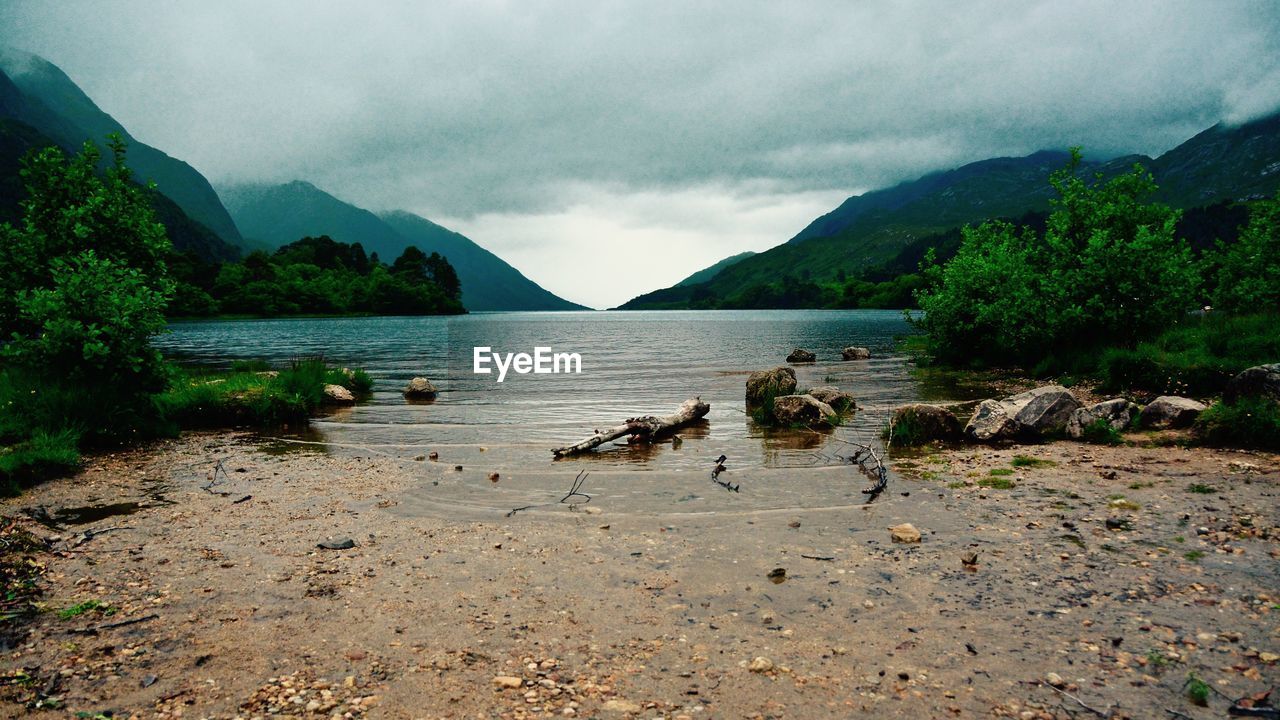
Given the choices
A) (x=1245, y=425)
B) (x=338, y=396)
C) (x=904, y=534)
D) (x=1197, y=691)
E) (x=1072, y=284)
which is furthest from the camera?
(x=1072, y=284)

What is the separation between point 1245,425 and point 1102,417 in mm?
2940

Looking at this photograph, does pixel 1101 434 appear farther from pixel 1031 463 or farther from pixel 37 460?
pixel 37 460

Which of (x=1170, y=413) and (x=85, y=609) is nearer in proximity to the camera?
(x=85, y=609)

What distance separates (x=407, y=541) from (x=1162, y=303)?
30532 millimetres

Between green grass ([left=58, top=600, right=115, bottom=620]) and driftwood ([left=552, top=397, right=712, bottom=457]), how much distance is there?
1037cm

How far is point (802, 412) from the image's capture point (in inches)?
837

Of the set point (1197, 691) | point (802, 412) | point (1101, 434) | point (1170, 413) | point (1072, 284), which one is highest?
→ point (1072, 284)

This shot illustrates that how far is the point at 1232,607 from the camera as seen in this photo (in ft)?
23.0

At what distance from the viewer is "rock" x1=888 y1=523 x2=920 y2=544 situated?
9.78 metres

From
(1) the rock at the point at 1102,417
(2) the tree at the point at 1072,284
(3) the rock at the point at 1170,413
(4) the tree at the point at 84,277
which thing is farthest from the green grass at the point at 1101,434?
(4) the tree at the point at 84,277

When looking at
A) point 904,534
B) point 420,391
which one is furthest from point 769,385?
point 904,534

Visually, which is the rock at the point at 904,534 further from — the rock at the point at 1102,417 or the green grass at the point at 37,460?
the green grass at the point at 37,460

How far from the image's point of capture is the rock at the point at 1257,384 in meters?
14.7

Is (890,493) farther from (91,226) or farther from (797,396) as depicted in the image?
(91,226)
